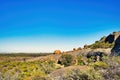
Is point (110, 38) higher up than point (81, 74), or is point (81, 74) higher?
point (110, 38)

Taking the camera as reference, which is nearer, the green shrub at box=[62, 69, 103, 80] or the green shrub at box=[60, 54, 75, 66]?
the green shrub at box=[62, 69, 103, 80]

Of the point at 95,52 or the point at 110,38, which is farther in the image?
the point at 110,38

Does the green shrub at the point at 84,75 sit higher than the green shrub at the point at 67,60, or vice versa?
the green shrub at the point at 67,60

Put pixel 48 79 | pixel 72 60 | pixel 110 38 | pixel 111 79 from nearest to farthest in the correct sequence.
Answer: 1. pixel 111 79
2. pixel 48 79
3. pixel 72 60
4. pixel 110 38

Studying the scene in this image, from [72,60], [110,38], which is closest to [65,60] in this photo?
[72,60]

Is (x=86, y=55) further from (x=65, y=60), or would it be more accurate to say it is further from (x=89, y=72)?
(x=89, y=72)

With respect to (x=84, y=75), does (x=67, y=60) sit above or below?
above

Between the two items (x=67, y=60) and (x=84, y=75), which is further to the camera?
(x=67, y=60)

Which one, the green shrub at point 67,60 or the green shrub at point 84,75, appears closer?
the green shrub at point 84,75

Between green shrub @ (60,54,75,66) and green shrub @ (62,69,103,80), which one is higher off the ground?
green shrub @ (60,54,75,66)

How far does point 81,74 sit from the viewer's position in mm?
15023

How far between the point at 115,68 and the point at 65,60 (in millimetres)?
31397

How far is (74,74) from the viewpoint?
15289mm

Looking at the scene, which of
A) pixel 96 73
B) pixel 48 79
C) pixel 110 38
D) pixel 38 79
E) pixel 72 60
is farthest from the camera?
pixel 110 38
